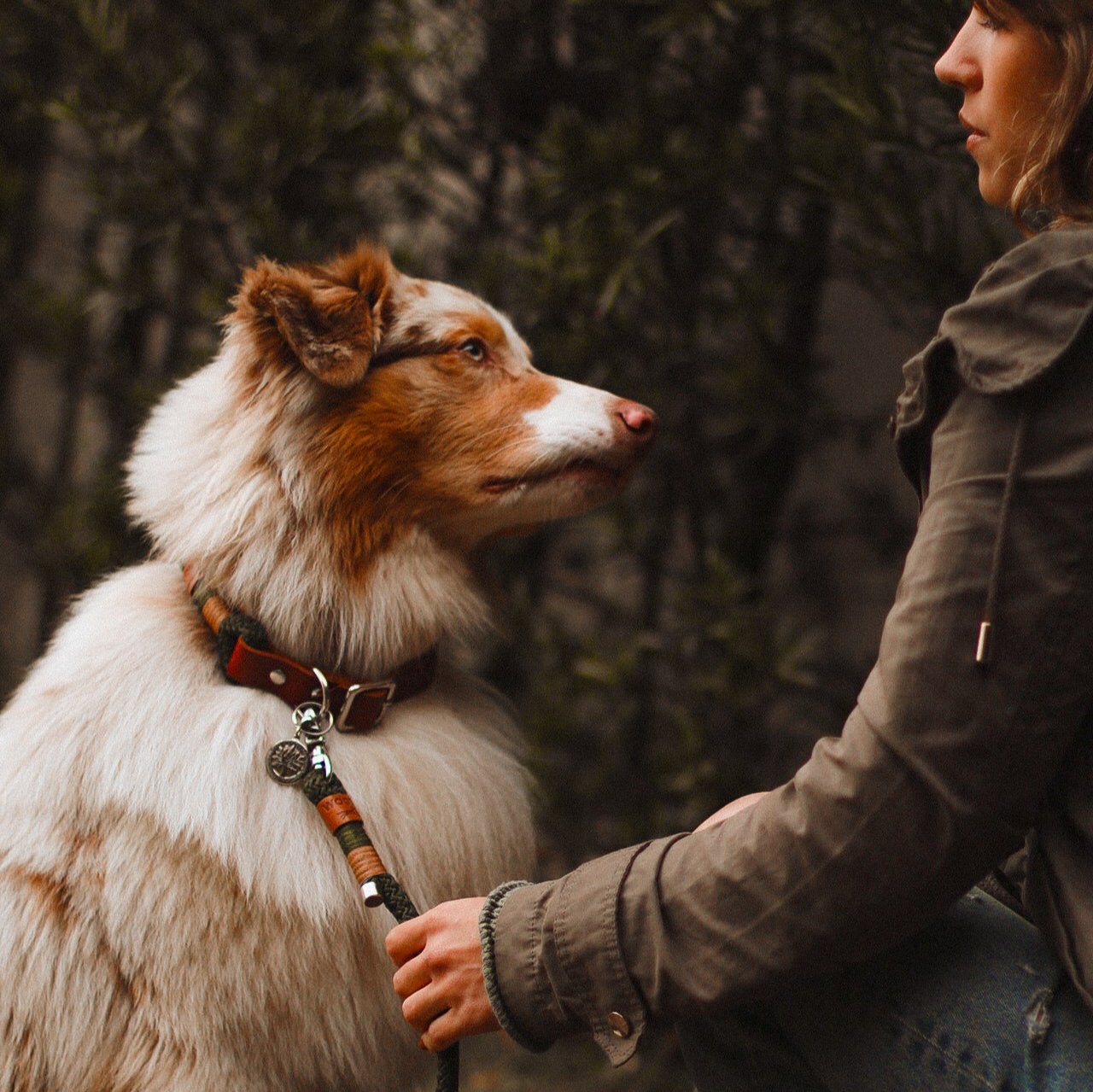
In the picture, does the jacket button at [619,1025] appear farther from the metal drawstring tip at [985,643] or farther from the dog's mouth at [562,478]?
the dog's mouth at [562,478]

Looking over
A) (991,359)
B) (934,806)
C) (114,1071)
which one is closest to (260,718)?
(114,1071)

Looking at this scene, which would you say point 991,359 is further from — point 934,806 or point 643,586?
point 643,586

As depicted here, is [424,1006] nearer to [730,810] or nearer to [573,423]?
[730,810]

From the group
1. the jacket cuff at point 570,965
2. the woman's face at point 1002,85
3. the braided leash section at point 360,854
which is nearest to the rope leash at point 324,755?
the braided leash section at point 360,854

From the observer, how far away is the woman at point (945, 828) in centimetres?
113

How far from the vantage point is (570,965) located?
131 cm

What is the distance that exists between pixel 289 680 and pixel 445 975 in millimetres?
630

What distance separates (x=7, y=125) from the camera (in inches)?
167

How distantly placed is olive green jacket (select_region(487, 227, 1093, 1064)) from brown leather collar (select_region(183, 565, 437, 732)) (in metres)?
0.68

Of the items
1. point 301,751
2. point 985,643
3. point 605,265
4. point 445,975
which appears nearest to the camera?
point 985,643

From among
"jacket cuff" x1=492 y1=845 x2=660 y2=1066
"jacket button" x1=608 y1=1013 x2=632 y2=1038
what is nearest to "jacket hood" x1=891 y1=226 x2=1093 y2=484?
"jacket cuff" x1=492 y1=845 x2=660 y2=1066

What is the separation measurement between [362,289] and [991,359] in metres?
1.20

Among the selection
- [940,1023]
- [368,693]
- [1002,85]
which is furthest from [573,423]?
[940,1023]

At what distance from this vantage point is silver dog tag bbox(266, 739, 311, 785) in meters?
1.79
